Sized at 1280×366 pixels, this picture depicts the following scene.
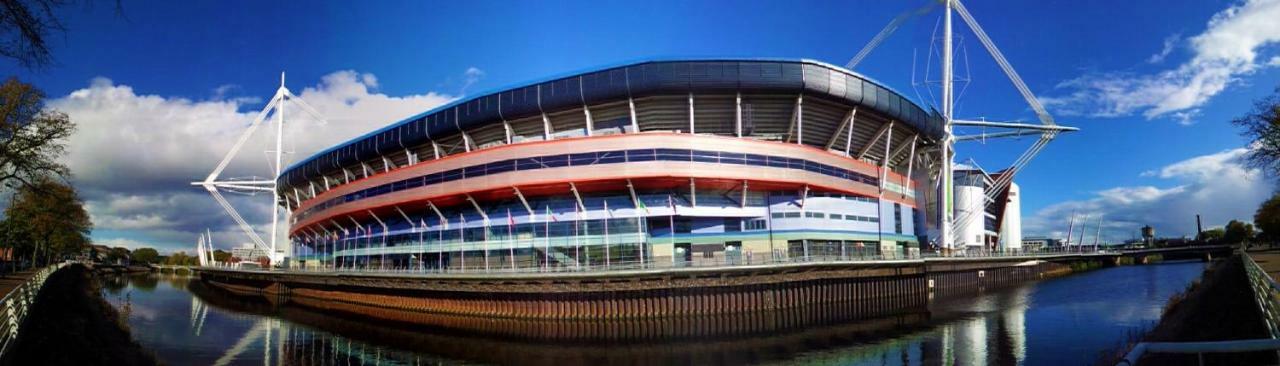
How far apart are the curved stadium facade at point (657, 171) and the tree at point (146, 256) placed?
16079cm

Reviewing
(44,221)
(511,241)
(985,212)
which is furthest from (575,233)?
(985,212)

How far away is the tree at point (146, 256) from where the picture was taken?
179 m

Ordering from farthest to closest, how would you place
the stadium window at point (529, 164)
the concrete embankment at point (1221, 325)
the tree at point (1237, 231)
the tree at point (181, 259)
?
the tree at point (181, 259) → the tree at point (1237, 231) → the stadium window at point (529, 164) → the concrete embankment at point (1221, 325)

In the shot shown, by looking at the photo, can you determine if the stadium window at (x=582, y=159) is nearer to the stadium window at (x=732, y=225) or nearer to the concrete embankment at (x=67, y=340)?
the stadium window at (x=732, y=225)

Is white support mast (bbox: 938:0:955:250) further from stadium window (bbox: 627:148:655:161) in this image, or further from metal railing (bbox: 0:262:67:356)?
metal railing (bbox: 0:262:67:356)

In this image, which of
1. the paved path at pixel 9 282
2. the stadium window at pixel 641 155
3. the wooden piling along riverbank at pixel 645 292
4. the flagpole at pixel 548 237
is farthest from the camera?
the flagpole at pixel 548 237

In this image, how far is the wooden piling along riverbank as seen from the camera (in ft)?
131

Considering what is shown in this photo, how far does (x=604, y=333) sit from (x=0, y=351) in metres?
26.0

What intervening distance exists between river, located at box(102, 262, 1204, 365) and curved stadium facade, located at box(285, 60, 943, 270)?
10.2m

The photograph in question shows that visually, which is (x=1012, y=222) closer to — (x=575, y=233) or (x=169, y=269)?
(x=575, y=233)

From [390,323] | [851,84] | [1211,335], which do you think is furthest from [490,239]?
[1211,335]

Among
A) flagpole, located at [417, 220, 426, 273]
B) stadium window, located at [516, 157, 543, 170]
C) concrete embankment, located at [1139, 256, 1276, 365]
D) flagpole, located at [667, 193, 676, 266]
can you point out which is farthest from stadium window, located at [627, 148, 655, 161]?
concrete embankment, located at [1139, 256, 1276, 365]

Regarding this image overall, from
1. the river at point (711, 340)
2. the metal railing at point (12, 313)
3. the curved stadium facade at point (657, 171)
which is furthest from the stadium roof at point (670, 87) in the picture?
the metal railing at point (12, 313)

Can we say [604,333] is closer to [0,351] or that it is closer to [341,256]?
[0,351]
